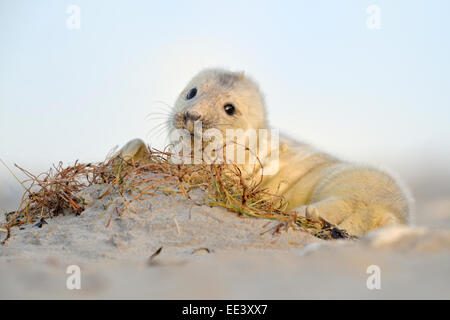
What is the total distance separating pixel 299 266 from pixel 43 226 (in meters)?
2.03

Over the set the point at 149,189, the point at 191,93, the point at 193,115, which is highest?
the point at 191,93

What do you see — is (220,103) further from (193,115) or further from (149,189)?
(149,189)

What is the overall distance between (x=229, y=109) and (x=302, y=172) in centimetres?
124

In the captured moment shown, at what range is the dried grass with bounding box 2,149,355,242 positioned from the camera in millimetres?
3010

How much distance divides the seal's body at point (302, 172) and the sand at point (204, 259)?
1.15 m

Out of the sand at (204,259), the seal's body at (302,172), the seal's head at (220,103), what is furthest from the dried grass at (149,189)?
the seal's head at (220,103)

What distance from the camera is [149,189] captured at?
10.1 ft

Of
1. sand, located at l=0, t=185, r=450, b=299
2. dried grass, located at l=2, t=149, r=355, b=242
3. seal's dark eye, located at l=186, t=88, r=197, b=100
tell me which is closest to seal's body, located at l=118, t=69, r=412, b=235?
seal's dark eye, located at l=186, t=88, r=197, b=100

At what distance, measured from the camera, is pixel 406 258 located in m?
1.68

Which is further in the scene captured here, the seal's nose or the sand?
the seal's nose

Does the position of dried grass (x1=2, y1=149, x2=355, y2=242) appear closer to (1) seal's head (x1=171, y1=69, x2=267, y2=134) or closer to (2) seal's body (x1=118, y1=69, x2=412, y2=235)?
(2) seal's body (x1=118, y1=69, x2=412, y2=235)

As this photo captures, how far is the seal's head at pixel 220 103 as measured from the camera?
4.04 meters

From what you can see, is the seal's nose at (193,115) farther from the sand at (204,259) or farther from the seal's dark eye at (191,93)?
the sand at (204,259)

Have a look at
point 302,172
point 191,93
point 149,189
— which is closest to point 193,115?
point 191,93
